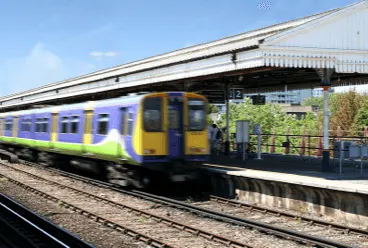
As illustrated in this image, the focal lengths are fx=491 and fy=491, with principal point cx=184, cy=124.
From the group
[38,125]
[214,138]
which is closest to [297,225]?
[214,138]

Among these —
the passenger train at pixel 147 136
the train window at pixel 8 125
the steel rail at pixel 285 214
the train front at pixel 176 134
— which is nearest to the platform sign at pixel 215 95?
the passenger train at pixel 147 136

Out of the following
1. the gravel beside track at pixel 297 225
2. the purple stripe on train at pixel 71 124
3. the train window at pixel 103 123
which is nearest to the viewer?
the gravel beside track at pixel 297 225

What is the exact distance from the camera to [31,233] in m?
9.66

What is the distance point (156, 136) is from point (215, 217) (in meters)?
3.23

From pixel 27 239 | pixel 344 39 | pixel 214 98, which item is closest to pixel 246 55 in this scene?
pixel 344 39

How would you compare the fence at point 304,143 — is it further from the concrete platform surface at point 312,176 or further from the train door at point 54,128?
the train door at point 54,128

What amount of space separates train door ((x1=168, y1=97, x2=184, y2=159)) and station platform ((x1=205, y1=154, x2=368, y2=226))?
1.53m

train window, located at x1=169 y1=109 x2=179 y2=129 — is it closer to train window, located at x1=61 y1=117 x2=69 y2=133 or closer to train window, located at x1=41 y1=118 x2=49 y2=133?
train window, located at x1=61 y1=117 x2=69 y2=133

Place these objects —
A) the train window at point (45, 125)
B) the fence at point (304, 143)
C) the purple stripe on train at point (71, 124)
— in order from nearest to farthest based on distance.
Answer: the purple stripe on train at point (71, 124) < the fence at point (304, 143) < the train window at point (45, 125)

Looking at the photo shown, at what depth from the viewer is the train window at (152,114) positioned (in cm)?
1338

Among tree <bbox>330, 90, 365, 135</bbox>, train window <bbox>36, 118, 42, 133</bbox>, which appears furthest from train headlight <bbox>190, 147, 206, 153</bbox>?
tree <bbox>330, 90, 365, 135</bbox>

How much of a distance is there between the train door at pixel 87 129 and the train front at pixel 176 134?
3612mm

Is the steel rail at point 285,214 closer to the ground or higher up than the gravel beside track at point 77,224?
higher up

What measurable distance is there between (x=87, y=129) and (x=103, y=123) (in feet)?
4.75
